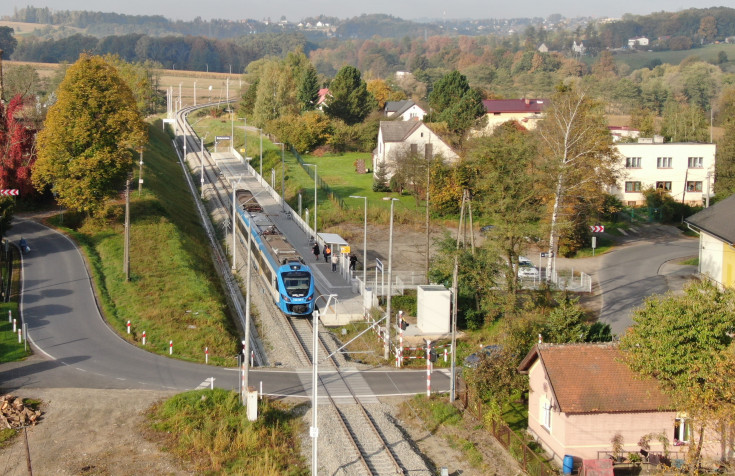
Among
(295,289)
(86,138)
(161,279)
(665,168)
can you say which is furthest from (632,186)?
(86,138)

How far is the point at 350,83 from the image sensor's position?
98.9 meters

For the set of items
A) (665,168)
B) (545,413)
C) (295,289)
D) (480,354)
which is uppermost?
(665,168)

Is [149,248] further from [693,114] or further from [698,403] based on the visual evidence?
[693,114]

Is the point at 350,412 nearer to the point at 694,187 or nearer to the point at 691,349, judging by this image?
the point at 691,349

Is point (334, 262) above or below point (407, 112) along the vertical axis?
below

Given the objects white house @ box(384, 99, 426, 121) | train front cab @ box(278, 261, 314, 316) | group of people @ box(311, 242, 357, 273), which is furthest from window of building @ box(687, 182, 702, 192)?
train front cab @ box(278, 261, 314, 316)

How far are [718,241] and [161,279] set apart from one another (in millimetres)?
27094

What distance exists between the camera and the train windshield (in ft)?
123

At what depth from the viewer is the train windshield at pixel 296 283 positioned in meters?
37.5

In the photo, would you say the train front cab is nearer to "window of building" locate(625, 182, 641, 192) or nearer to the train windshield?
the train windshield

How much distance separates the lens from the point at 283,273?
123 feet

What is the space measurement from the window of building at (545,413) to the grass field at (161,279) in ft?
43.4

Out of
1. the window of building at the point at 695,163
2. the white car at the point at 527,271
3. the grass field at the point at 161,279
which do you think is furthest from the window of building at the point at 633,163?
the grass field at the point at 161,279

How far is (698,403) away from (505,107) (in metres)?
87.0
